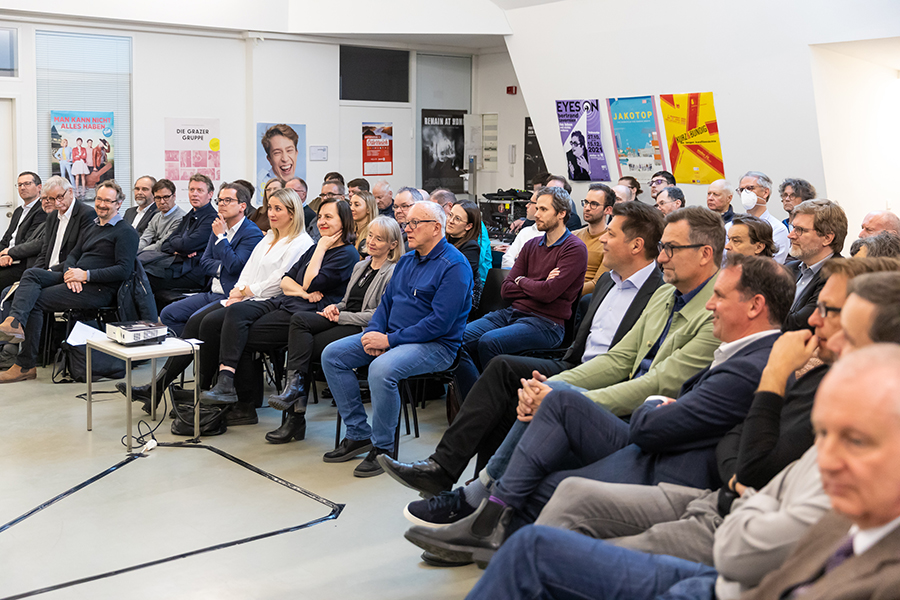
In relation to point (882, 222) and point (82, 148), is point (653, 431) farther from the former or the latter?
point (82, 148)

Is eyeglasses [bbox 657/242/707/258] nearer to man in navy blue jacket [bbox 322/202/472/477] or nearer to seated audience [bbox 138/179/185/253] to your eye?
man in navy blue jacket [bbox 322/202/472/477]

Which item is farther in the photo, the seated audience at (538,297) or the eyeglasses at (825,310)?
the seated audience at (538,297)

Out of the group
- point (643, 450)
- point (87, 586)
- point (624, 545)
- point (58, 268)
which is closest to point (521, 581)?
point (624, 545)

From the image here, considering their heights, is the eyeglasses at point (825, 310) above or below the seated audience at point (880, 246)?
below

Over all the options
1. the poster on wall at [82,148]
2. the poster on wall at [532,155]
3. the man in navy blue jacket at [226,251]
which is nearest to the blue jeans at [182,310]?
the man in navy blue jacket at [226,251]

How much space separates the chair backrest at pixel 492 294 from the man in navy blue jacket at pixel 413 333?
2.97 feet

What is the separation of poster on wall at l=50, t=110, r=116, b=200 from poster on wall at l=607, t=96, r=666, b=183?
536cm

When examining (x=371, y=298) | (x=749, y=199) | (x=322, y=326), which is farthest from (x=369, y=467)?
(x=749, y=199)

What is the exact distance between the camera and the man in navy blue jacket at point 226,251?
575 cm

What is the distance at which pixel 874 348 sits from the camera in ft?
4.68

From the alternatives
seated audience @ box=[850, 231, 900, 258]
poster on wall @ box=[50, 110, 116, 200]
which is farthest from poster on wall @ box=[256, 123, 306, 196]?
seated audience @ box=[850, 231, 900, 258]

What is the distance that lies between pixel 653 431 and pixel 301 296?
288 centimetres

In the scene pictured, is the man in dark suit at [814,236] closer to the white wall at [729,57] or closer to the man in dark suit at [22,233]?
the white wall at [729,57]

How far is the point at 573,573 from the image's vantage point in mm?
1915
